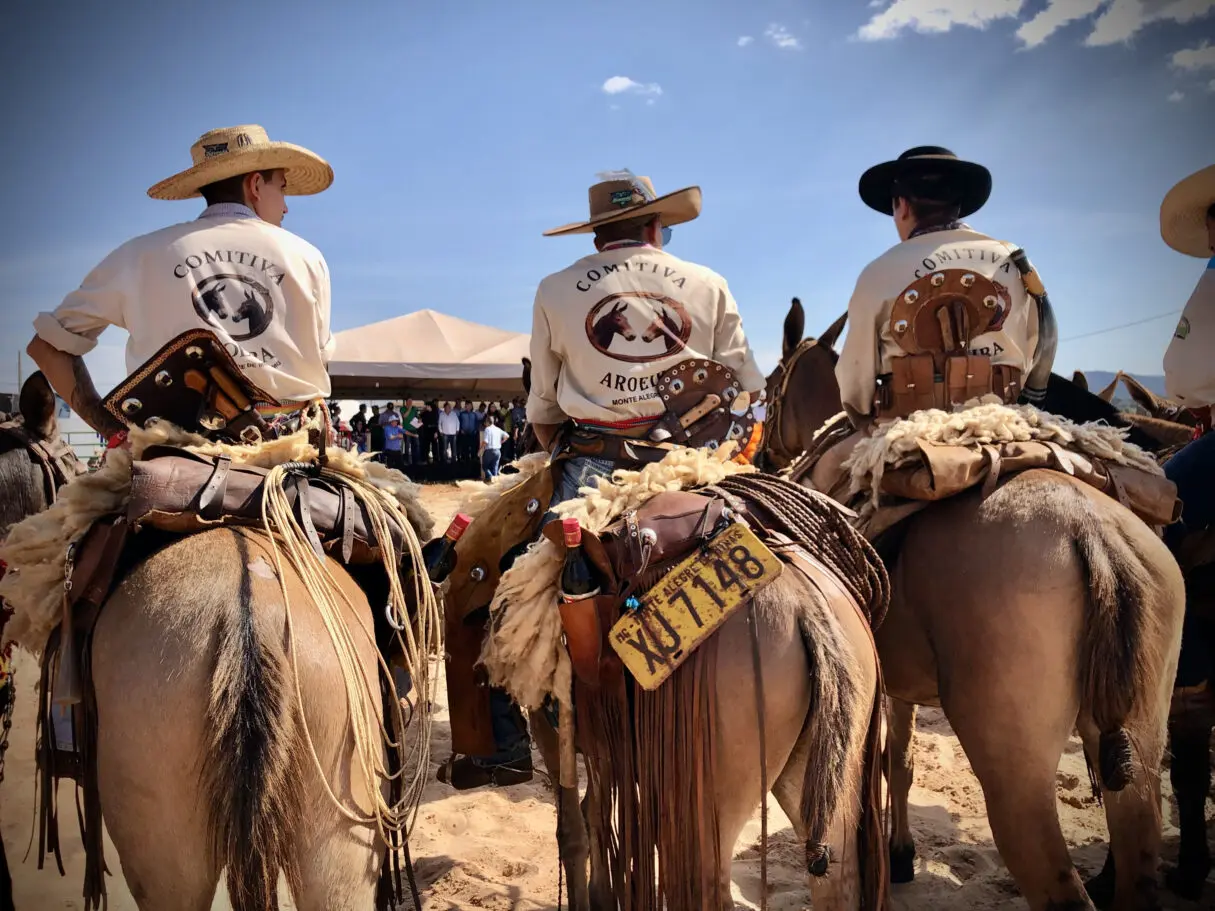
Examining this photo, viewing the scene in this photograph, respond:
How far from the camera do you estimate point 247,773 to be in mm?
1886

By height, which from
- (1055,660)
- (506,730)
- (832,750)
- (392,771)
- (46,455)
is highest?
(46,455)

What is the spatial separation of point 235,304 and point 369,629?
1186mm

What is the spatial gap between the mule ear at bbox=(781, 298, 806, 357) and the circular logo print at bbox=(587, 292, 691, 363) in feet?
10.7

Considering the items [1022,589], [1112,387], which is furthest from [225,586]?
[1112,387]

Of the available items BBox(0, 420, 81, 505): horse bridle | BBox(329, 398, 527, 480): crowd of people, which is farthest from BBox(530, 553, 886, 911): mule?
BBox(329, 398, 527, 480): crowd of people

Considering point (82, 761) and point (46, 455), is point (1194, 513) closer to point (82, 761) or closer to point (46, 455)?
point (82, 761)

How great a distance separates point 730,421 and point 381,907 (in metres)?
2.00

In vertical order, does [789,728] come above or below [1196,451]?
below

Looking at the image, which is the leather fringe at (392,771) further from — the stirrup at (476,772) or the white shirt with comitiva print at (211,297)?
the white shirt with comitiva print at (211,297)

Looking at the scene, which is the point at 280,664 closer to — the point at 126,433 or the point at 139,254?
the point at 126,433

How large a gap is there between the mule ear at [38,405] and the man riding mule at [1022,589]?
4.48m

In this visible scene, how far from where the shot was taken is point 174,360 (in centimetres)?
242

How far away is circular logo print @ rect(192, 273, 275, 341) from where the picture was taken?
102 inches

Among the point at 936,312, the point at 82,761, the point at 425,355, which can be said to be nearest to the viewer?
the point at 82,761
